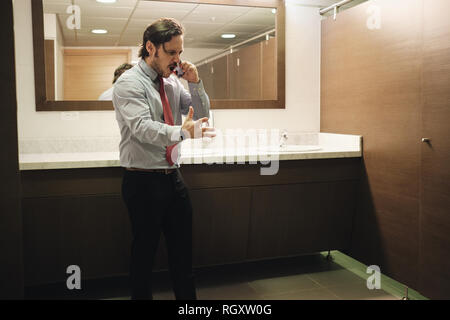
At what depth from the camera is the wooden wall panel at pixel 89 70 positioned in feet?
9.08

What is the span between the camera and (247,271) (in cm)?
299

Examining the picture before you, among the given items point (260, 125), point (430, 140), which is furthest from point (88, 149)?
point (430, 140)

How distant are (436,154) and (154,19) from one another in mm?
1979

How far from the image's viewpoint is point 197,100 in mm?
2152

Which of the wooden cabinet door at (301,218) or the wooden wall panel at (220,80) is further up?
the wooden wall panel at (220,80)

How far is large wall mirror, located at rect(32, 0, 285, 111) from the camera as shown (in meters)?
2.75

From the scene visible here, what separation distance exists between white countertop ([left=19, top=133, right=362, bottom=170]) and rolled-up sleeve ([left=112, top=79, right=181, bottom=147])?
2.18ft

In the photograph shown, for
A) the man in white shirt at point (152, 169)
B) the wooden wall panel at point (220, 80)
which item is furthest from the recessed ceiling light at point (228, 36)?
the man in white shirt at point (152, 169)

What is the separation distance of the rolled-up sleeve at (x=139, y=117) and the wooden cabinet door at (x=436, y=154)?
136cm

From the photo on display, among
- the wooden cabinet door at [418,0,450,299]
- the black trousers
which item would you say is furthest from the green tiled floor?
the black trousers

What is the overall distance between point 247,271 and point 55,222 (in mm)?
1284

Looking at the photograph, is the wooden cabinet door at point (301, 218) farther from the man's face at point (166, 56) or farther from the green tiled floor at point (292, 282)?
the man's face at point (166, 56)

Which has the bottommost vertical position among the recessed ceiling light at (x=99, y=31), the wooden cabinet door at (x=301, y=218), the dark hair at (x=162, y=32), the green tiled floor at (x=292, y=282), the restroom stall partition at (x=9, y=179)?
the green tiled floor at (x=292, y=282)

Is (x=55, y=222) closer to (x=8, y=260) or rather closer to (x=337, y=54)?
(x=8, y=260)
